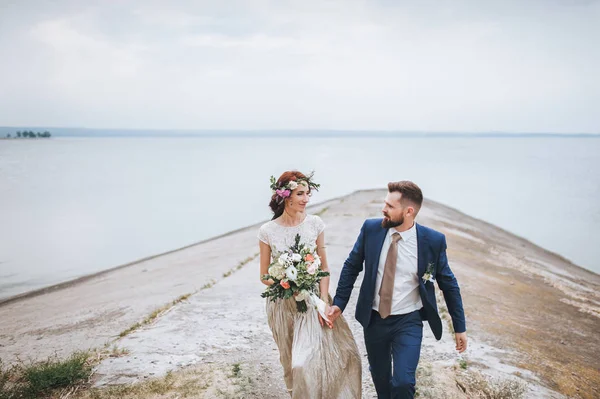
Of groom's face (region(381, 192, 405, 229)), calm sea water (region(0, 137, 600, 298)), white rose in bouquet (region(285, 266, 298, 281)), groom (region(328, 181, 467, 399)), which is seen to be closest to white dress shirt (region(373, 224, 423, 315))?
groom (region(328, 181, 467, 399))

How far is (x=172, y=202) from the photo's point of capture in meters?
41.4

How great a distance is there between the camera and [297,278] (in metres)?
4.46

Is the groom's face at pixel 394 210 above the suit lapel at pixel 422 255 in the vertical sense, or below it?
above

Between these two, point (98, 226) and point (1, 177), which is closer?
point (98, 226)

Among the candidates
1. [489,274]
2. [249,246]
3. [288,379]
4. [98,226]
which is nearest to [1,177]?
[98,226]

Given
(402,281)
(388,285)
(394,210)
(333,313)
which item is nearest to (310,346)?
(333,313)

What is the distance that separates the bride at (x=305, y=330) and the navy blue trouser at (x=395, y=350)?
0.88 feet

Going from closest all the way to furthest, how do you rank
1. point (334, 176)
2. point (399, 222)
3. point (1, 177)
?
point (399, 222) → point (1, 177) → point (334, 176)

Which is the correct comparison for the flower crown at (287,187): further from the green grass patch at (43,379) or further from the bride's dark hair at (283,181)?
the green grass patch at (43,379)

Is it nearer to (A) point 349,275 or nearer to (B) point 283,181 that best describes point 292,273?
(A) point 349,275

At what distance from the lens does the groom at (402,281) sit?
4156mm

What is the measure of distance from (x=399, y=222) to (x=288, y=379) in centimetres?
204

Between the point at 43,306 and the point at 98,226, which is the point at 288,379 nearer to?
the point at 43,306

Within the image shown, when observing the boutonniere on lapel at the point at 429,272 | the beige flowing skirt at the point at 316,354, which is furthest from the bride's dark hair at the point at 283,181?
the boutonniere on lapel at the point at 429,272
